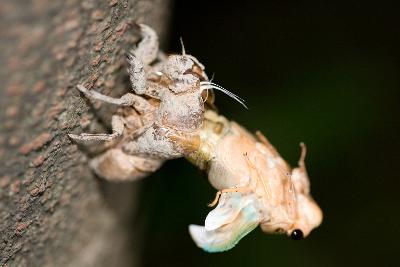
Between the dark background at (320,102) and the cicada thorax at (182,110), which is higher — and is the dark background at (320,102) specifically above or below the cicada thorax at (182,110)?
below

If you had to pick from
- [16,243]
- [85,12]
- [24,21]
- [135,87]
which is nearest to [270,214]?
[135,87]

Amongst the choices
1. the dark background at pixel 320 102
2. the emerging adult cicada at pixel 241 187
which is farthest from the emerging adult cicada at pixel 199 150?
the dark background at pixel 320 102

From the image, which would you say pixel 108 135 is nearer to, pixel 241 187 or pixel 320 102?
pixel 241 187

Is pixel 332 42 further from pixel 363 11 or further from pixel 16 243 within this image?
pixel 16 243

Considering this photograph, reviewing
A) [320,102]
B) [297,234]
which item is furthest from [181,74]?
[320,102]

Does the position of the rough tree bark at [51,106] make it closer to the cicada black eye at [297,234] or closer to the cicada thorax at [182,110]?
the cicada thorax at [182,110]
